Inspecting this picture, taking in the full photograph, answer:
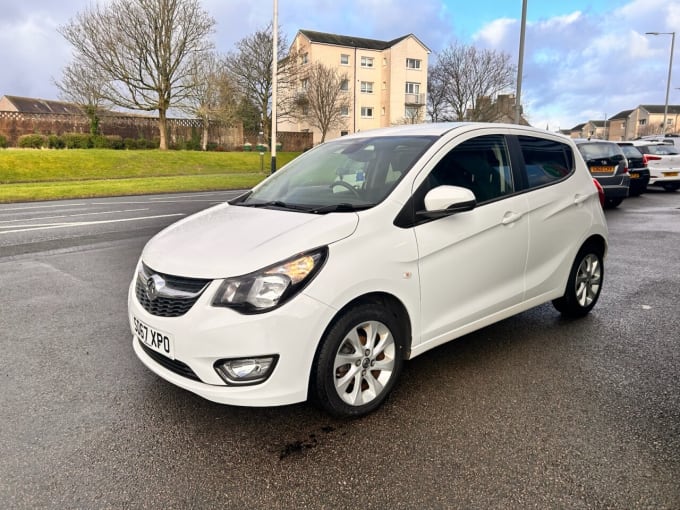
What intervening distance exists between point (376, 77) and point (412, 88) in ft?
14.3

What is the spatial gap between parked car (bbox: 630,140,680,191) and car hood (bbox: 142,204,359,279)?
17.9m

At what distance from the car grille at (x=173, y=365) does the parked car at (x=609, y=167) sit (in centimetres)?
1230

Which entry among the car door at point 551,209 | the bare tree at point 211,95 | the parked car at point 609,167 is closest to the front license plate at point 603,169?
the parked car at point 609,167

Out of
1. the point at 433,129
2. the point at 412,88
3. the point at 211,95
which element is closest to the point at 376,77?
the point at 412,88

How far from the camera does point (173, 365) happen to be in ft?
9.55

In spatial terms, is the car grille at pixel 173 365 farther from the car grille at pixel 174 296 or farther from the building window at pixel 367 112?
the building window at pixel 367 112

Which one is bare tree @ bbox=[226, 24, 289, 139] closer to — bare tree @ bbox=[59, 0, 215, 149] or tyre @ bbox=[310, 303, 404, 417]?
bare tree @ bbox=[59, 0, 215, 149]

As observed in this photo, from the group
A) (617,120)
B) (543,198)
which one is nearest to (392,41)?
(543,198)

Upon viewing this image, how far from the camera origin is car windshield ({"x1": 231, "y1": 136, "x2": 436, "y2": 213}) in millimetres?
3416

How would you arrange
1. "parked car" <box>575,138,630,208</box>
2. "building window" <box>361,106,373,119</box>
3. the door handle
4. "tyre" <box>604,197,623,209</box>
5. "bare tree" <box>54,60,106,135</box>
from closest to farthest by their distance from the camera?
1. the door handle
2. "parked car" <box>575,138,630,208</box>
3. "tyre" <box>604,197,623,209</box>
4. "bare tree" <box>54,60,106,135</box>
5. "building window" <box>361,106,373,119</box>

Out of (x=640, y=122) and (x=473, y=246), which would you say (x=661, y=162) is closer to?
(x=473, y=246)

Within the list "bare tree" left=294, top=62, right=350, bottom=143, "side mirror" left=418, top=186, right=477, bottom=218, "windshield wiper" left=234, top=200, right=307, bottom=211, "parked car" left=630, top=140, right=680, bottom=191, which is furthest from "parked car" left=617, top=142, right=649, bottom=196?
"bare tree" left=294, top=62, right=350, bottom=143

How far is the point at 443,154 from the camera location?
356 cm

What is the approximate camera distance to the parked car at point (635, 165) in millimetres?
16328
